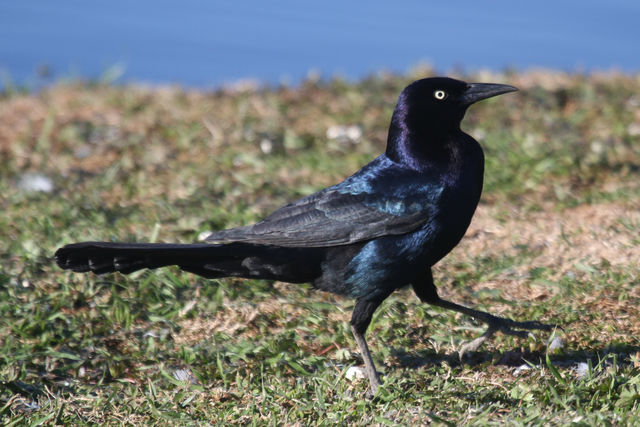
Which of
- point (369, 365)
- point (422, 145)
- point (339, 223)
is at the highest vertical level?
point (422, 145)

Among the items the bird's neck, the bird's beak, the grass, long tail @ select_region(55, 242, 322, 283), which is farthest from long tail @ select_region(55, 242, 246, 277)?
the bird's beak

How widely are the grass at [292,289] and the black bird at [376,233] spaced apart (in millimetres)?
274

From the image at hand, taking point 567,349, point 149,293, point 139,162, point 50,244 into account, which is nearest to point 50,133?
point 139,162

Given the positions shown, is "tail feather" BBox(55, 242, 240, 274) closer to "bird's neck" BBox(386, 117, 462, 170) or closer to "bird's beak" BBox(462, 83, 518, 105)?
"bird's neck" BBox(386, 117, 462, 170)

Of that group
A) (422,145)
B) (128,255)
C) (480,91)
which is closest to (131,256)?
(128,255)

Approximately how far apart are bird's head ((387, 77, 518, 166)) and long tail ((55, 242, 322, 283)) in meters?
0.62

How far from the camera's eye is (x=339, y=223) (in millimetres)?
3691

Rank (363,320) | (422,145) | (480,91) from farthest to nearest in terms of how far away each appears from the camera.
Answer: (480,91) < (422,145) < (363,320)

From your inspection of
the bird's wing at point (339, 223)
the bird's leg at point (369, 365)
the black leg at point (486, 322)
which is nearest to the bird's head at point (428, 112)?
the bird's wing at point (339, 223)

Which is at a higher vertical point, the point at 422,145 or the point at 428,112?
the point at 428,112

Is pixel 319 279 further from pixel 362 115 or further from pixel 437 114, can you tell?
pixel 362 115

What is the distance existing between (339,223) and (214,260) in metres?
0.53

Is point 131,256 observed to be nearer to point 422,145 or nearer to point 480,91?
point 422,145

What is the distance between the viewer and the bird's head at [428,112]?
381 cm
